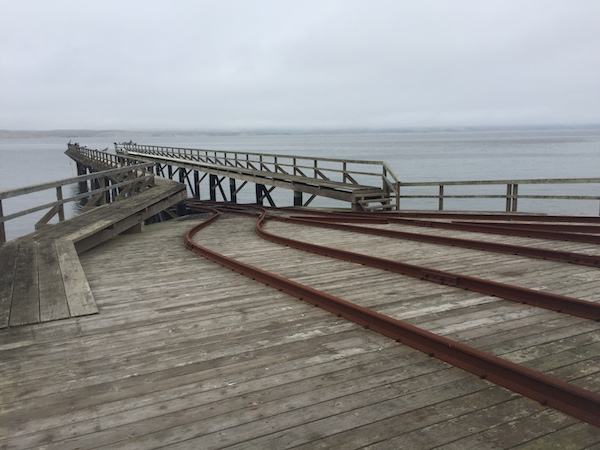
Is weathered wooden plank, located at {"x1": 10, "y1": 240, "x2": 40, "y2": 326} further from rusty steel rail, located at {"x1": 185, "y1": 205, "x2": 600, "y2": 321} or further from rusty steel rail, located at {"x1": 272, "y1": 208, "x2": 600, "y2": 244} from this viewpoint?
rusty steel rail, located at {"x1": 272, "y1": 208, "x2": 600, "y2": 244}

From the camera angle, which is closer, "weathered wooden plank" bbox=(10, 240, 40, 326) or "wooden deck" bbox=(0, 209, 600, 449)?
"wooden deck" bbox=(0, 209, 600, 449)

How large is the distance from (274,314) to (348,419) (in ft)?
7.18

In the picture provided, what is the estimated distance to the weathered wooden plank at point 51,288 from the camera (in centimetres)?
524

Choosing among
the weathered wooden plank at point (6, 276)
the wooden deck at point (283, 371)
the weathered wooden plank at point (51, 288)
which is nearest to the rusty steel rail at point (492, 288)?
the wooden deck at point (283, 371)

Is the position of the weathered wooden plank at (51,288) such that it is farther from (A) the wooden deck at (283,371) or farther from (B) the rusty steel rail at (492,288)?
(B) the rusty steel rail at (492,288)

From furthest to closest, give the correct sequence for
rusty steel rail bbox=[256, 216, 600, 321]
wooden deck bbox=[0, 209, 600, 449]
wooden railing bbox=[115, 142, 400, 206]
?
1. wooden railing bbox=[115, 142, 400, 206]
2. rusty steel rail bbox=[256, 216, 600, 321]
3. wooden deck bbox=[0, 209, 600, 449]

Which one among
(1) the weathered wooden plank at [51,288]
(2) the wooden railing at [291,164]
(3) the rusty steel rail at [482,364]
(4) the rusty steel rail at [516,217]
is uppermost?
(2) the wooden railing at [291,164]

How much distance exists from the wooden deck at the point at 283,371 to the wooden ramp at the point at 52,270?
0.88ft

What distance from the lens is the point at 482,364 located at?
341 cm

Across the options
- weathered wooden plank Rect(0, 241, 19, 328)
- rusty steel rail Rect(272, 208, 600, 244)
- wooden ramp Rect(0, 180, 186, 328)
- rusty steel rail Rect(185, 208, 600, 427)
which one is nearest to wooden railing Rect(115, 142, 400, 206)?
rusty steel rail Rect(272, 208, 600, 244)

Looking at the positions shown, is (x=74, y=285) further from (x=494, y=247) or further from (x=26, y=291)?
(x=494, y=247)

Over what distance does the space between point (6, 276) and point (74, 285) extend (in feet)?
3.51

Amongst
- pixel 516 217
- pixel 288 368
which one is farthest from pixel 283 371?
pixel 516 217

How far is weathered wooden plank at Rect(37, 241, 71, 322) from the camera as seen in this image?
5.24 m
